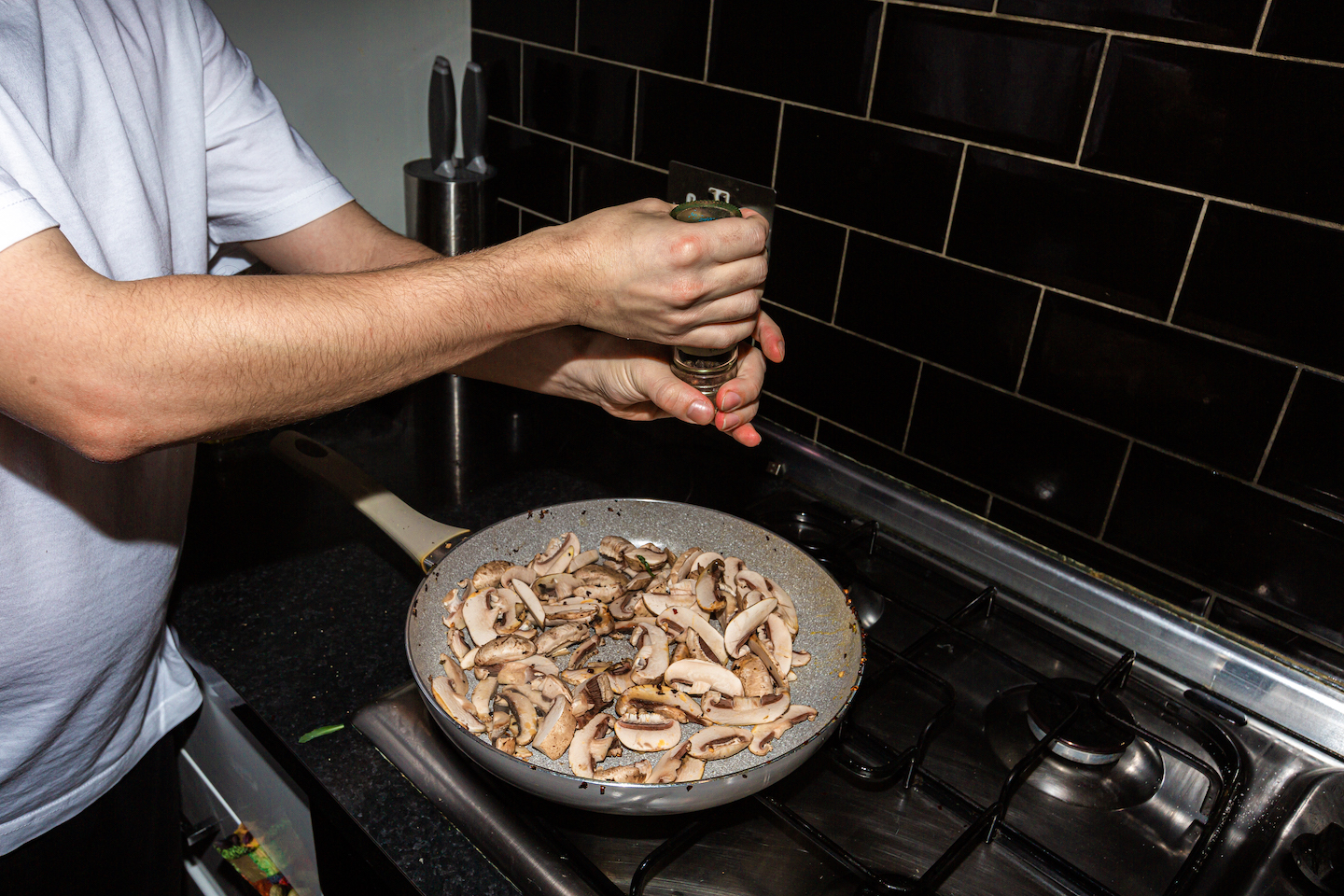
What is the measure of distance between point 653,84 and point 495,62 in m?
0.41

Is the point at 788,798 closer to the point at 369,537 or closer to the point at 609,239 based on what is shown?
the point at 609,239

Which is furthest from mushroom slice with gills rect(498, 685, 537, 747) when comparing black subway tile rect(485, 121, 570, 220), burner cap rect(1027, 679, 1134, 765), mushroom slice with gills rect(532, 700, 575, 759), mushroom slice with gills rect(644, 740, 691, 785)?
black subway tile rect(485, 121, 570, 220)

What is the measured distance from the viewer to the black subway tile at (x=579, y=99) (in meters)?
→ 1.54

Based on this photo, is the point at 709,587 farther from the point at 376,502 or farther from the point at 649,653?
the point at 376,502

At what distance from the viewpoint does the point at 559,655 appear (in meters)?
0.95

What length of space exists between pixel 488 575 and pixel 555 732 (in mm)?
212

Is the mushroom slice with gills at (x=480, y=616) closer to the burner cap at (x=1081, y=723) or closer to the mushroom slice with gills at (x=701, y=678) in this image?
the mushroom slice with gills at (x=701, y=678)

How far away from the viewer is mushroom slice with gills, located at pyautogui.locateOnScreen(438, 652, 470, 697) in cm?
88

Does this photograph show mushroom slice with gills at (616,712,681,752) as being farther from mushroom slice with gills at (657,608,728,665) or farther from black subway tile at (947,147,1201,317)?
black subway tile at (947,147,1201,317)

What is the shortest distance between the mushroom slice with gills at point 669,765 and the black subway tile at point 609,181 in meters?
0.95

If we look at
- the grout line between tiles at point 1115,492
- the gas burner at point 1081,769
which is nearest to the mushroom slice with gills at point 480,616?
the gas burner at point 1081,769

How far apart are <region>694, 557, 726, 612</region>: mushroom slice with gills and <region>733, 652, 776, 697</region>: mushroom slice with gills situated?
0.08 meters

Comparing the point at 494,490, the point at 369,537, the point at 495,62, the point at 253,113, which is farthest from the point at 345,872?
the point at 495,62

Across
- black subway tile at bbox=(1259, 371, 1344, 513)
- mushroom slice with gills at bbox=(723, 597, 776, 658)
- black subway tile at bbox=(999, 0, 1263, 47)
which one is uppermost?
black subway tile at bbox=(999, 0, 1263, 47)
